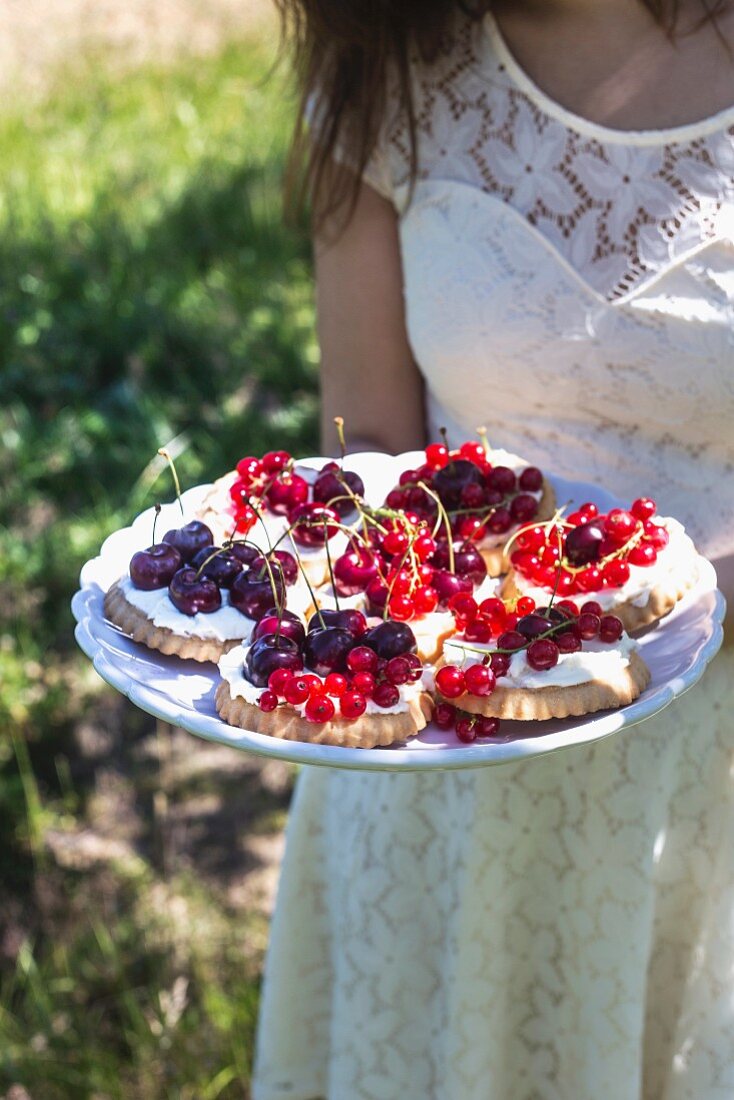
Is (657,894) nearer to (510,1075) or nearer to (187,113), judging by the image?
(510,1075)

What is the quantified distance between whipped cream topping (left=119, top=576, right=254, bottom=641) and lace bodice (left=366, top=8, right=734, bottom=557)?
0.50 meters

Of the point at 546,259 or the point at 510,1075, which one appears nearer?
the point at 546,259

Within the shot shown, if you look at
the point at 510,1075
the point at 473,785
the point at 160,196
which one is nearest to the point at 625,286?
the point at 473,785

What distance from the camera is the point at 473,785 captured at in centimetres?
156

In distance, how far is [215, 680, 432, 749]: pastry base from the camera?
1118 millimetres

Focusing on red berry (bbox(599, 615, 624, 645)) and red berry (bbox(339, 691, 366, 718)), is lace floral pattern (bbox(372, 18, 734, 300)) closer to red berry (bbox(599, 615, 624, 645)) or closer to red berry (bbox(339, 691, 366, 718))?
red berry (bbox(599, 615, 624, 645))

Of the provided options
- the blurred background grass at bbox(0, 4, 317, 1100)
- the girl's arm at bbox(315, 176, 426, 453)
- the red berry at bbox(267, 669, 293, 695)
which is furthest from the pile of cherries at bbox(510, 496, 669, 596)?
the blurred background grass at bbox(0, 4, 317, 1100)

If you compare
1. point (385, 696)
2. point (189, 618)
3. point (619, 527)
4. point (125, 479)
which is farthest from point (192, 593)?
point (125, 479)

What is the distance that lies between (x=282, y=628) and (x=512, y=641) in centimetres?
23

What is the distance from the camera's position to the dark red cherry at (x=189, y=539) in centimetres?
132

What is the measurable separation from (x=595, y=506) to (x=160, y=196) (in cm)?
339

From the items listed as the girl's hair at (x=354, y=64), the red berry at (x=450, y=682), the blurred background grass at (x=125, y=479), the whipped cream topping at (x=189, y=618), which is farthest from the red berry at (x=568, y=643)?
the blurred background grass at (x=125, y=479)

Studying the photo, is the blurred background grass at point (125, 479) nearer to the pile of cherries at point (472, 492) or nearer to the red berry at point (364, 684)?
the pile of cherries at point (472, 492)

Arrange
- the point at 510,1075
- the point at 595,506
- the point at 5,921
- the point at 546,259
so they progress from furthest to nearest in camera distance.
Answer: the point at 5,921, the point at 510,1075, the point at 546,259, the point at 595,506
